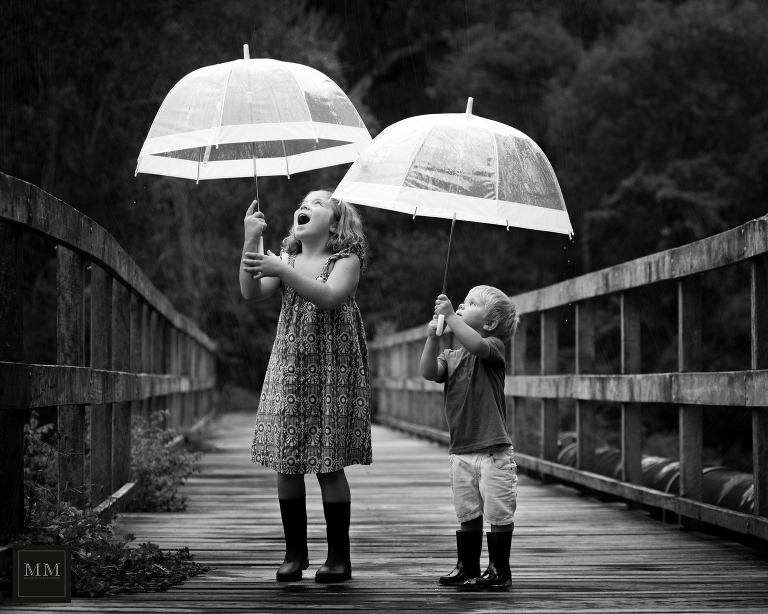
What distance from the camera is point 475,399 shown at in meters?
3.87

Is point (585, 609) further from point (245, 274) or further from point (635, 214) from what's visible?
point (635, 214)

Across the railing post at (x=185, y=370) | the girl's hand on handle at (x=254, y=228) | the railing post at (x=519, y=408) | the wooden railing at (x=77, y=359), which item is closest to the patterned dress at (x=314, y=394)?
the girl's hand on handle at (x=254, y=228)

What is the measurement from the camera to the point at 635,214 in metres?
24.5

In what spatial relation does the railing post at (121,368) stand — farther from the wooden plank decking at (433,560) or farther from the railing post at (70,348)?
the railing post at (70,348)

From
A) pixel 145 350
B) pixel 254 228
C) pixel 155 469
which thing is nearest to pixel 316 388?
pixel 254 228

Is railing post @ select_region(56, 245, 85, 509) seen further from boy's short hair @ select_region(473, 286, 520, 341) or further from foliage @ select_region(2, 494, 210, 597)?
boy's short hair @ select_region(473, 286, 520, 341)

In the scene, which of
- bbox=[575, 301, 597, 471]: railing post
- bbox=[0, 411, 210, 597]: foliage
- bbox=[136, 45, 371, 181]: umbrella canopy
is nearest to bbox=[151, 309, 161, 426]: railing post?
bbox=[575, 301, 597, 471]: railing post

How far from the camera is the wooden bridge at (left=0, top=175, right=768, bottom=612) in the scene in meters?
3.50

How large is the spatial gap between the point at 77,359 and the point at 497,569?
1.80m

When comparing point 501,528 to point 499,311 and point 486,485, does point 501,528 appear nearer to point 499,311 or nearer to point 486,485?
point 486,485

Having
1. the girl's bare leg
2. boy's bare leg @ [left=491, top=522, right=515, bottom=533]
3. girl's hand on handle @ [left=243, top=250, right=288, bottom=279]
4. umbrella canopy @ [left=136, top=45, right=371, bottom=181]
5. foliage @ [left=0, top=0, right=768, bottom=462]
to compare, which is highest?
foliage @ [left=0, top=0, right=768, bottom=462]

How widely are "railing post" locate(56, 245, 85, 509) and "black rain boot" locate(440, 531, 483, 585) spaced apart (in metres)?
1.46

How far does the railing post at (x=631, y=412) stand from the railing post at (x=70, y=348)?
2.64 m

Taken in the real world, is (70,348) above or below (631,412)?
above
